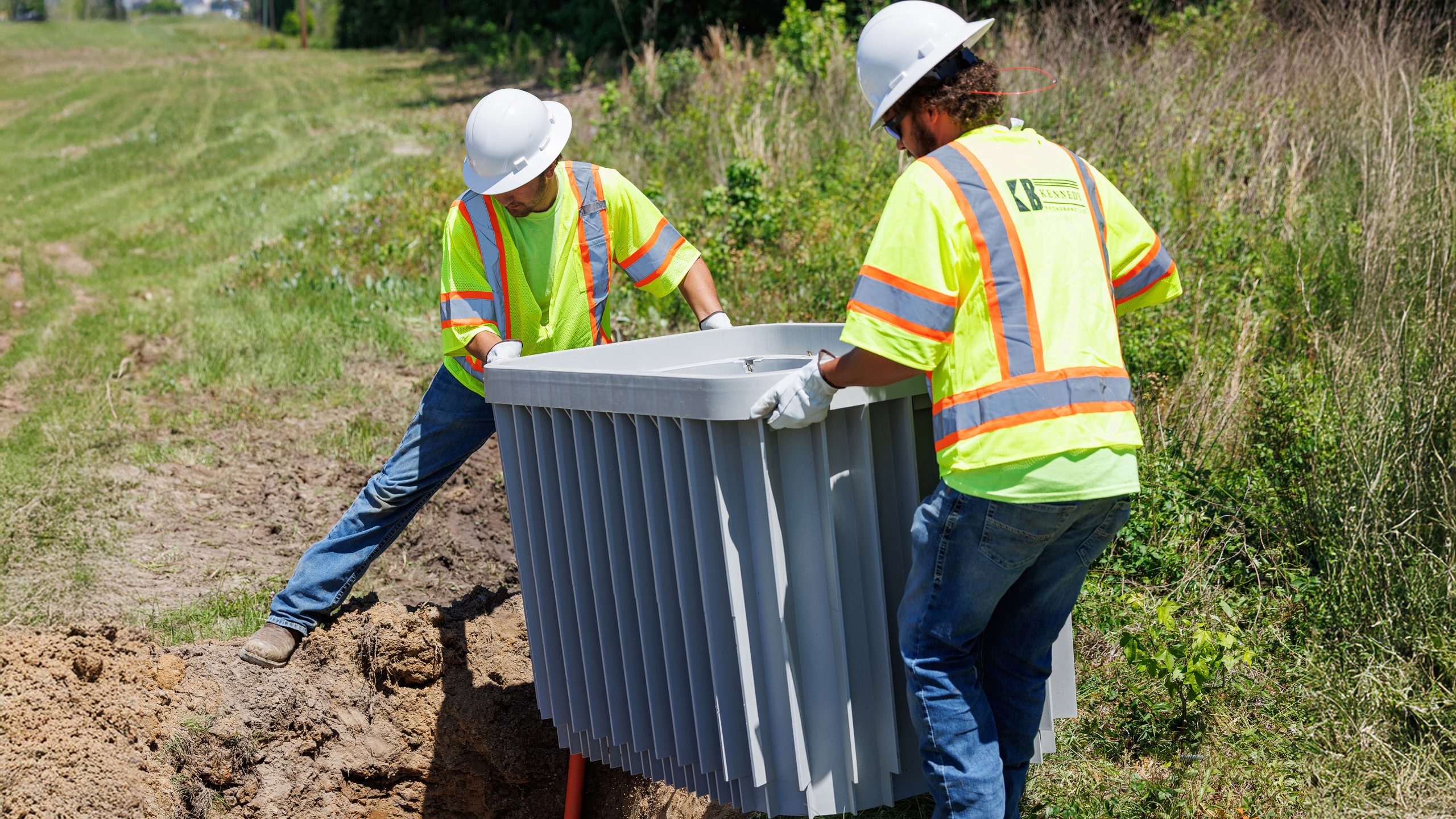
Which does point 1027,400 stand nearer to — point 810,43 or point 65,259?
point 810,43

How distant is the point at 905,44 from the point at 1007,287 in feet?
1.86

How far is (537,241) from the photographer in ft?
11.5

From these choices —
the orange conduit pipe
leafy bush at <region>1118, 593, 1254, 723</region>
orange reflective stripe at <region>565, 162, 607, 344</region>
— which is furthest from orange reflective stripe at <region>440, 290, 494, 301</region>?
leafy bush at <region>1118, 593, 1254, 723</region>

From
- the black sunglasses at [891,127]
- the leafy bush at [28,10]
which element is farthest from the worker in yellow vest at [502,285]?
the leafy bush at [28,10]

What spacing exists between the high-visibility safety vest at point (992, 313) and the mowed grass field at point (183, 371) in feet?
10.4

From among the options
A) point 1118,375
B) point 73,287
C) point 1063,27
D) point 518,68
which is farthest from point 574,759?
point 518,68

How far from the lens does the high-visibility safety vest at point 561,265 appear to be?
345 cm

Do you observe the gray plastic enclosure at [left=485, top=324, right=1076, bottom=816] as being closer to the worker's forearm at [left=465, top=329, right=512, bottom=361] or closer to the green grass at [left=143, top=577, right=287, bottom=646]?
the worker's forearm at [left=465, top=329, right=512, bottom=361]

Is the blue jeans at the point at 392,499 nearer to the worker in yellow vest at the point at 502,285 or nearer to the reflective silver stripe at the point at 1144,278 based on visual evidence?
the worker in yellow vest at the point at 502,285

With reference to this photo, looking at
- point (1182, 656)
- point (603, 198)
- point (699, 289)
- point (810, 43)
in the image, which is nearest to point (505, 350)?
point (603, 198)

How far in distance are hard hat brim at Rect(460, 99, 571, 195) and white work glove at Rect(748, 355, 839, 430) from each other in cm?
141

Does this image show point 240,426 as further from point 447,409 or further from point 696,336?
point 696,336

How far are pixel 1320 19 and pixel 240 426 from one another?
7.24 m

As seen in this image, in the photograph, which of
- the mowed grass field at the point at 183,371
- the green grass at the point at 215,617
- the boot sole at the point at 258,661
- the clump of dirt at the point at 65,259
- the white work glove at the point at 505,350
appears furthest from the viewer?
the clump of dirt at the point at 65,259
